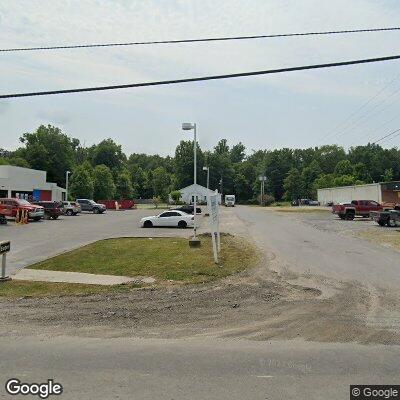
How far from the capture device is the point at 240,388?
5.50 metres

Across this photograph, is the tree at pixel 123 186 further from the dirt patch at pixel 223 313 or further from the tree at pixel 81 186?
the dirt patch at pixel 223 313

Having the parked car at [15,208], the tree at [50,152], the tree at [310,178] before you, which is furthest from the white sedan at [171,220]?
the tree at [310,178]

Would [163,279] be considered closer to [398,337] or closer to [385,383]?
[398,337]

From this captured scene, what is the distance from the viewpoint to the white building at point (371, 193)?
55.9 m

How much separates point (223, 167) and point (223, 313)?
13666 cm

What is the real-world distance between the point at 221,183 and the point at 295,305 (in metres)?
126

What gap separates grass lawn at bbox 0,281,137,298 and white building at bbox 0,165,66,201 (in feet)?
158

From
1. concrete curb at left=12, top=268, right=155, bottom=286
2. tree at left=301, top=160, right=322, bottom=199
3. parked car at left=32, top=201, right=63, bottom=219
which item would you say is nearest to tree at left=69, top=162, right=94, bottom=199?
parked car at left=32, top=201, right=63, bottom=219

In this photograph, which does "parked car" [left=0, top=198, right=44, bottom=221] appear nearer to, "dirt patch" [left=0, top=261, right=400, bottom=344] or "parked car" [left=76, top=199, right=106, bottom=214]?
"parked car" [left=76, top=199, right=106, bottom=214]

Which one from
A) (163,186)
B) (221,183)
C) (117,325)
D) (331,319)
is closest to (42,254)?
(117,325)

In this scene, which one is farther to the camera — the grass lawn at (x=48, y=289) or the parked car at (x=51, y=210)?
the parked car at (x=51, y=210)

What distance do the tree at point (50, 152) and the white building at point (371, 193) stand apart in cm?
5659

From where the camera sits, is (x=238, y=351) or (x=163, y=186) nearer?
(x=238, y=351)

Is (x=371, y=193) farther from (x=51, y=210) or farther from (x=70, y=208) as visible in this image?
(x=51, y=210)
